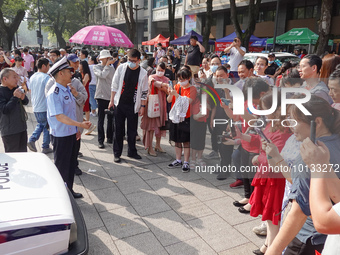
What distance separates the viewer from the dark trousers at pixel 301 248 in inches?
77.4

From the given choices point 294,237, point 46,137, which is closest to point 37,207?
point 294,237

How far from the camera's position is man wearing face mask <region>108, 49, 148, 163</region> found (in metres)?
5.67

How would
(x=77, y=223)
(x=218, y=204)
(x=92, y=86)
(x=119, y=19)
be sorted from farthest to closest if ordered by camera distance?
(x=119, y=19)
(x=92, y=86)
(x=218, y=204)
(x=77, y=223)

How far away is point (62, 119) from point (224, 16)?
29.8m

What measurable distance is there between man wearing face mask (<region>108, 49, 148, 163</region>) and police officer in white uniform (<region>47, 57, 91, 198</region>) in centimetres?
167

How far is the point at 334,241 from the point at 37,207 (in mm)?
1917

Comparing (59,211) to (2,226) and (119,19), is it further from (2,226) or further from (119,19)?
(119,19)

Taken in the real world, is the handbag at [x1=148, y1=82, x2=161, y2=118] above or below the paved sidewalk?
above

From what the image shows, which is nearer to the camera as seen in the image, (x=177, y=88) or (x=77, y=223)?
(x=77, y=223)

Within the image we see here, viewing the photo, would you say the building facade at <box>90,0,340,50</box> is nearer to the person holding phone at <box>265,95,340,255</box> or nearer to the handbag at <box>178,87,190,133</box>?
the handbag at <box>178,87,190,133</box>

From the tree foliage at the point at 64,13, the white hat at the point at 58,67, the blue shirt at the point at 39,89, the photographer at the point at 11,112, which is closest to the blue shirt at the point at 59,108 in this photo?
the white hat at the point at 58,67

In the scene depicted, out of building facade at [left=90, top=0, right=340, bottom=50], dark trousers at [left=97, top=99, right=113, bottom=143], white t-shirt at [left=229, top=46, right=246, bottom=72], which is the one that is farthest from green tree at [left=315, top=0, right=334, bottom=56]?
building facade at [left=90, top=0, right=340, bottom=50]

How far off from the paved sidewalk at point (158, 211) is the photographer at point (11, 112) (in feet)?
3.78

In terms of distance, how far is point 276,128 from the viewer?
2.95m
